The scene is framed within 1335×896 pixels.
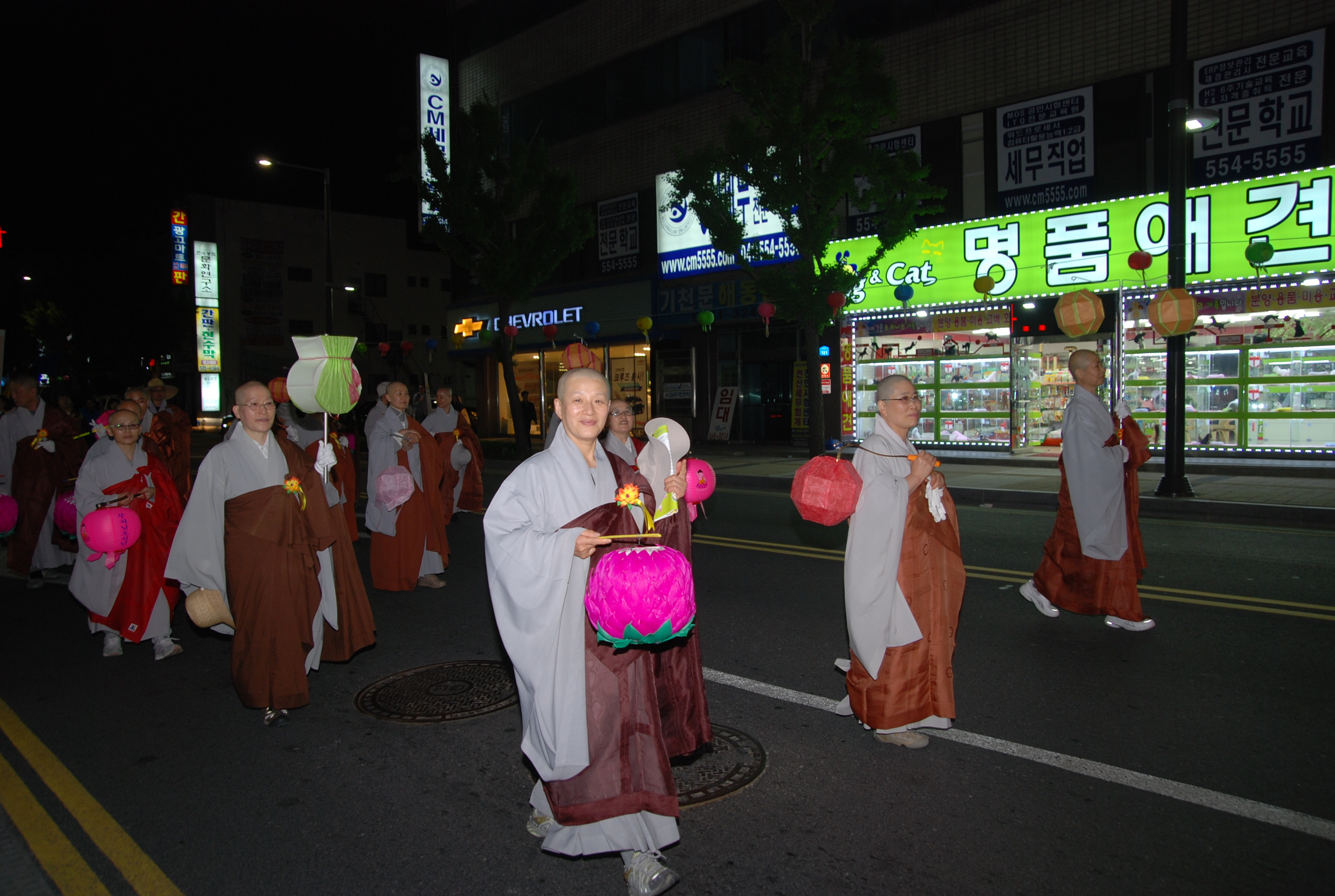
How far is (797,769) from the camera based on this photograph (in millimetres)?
3959

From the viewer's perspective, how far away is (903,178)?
15.6 metres

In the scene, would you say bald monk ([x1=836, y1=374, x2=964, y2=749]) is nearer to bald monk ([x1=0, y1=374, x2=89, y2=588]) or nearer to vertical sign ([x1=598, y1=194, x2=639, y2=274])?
bald monk ([x1=0, y1=374, x2=89, y2=588])

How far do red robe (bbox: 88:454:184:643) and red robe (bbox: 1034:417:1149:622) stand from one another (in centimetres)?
621

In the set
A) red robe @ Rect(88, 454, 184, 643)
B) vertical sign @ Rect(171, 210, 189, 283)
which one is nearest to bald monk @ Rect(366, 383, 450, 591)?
red robe @ Rect(88, 454, 184, 643)

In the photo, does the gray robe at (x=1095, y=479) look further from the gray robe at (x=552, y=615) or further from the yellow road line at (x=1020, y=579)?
the gray robe at (x=552, y=615)

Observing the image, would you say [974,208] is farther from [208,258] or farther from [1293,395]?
[208,258]

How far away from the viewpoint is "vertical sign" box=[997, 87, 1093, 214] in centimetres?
1648

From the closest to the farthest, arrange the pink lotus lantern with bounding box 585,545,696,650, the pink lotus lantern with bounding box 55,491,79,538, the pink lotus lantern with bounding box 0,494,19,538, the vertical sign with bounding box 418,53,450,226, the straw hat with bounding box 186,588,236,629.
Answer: the pink lotus lantern with bounding box 585,545,696,650 < the straw hat with bounding box 186,588,236,629 < the pink lotus lantern with bounding box 55,491,79,538 < the pink lotus lantern with bounding box 0,494,19,538 < the vertical sign with bounding box 418,53,450,226

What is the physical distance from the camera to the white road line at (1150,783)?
3357 millimetres

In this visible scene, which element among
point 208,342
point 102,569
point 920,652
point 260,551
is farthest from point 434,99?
point 208,342

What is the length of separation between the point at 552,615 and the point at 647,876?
96 centimetres

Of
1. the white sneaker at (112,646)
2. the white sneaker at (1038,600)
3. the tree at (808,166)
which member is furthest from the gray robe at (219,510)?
the tree at (808,166)

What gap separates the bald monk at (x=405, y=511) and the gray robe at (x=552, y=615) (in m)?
4.53

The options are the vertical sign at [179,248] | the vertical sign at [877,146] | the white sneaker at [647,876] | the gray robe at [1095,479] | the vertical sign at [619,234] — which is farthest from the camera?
the vertical sign at [179,248]
